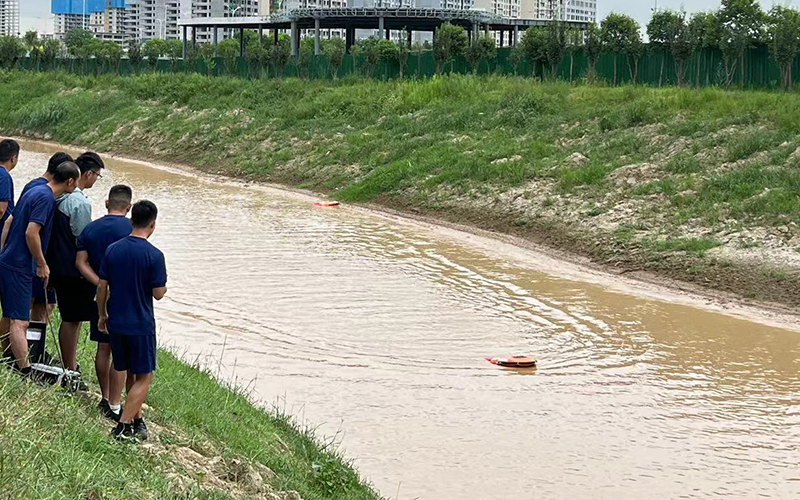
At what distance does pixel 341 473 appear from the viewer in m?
8.47

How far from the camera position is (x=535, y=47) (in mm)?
41281

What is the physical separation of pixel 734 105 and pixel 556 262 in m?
7.94

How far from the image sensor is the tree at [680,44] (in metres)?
35.5

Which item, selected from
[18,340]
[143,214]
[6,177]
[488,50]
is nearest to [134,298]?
[143,214]

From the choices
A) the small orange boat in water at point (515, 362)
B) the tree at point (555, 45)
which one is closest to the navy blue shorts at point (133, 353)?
the small orange boat in water at point (515, 362)

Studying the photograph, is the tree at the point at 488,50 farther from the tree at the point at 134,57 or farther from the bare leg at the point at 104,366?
the bare leg at the point at 104,366

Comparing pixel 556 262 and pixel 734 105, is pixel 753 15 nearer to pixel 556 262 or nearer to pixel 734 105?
pixel 734 105

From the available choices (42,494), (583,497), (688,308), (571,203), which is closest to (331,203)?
(571,203)

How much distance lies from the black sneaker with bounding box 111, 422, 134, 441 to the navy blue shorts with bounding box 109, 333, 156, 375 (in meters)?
0.40

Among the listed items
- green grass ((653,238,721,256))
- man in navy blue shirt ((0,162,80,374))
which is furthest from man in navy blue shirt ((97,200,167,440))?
green grass ((653,238,721,256))

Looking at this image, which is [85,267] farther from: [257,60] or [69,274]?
[257,60]

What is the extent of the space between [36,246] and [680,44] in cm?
3024

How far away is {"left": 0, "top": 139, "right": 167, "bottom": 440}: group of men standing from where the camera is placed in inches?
297

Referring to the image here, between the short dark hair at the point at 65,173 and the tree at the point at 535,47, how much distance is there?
110 feet
